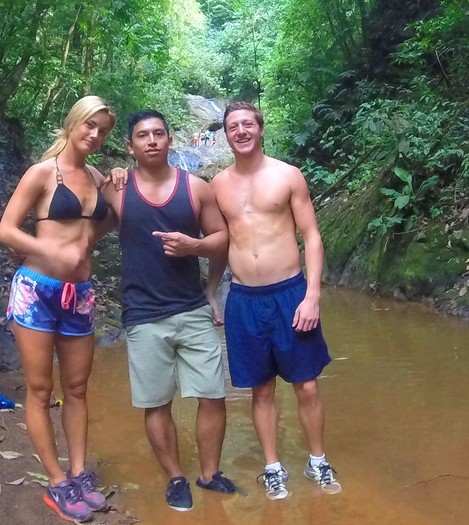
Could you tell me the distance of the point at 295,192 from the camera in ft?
10.9

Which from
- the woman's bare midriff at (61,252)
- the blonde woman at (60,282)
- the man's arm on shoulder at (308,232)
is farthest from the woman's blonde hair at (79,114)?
the man's arm on shoulder at (308,232)

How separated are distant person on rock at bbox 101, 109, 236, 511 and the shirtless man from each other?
153mm

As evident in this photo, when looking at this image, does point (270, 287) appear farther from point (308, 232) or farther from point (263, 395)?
point (263, 395)

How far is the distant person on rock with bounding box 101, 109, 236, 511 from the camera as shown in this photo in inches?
125

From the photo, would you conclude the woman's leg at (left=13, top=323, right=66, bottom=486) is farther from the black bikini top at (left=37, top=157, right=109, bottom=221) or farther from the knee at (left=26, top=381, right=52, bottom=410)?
the black bikini top at (left=37, top=157, right=109, bottom=221)

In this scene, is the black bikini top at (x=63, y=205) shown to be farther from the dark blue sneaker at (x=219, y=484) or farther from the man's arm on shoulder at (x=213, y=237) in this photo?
the dark blue sneaker at (x=219, y=484)

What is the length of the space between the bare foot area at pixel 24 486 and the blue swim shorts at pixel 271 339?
0.86m

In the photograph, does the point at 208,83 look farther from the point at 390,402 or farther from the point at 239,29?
the point at 390,402

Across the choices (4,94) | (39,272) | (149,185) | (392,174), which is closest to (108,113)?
(149,185)

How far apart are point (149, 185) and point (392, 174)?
6.62 m

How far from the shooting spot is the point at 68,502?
3000 millimetres

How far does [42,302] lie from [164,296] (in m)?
0.59

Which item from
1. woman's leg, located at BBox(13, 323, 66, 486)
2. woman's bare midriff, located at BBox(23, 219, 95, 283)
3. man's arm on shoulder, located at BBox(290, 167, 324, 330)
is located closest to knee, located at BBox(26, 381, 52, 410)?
woman's leg, located at BBox(13, 323, 66, 486)

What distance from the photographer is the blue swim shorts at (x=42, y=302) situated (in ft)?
9.64
